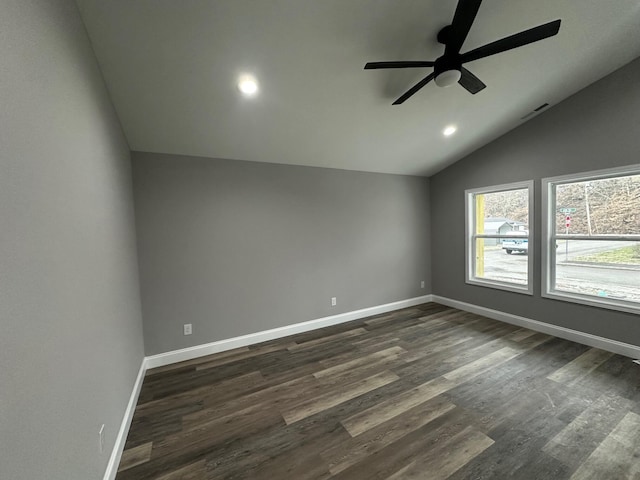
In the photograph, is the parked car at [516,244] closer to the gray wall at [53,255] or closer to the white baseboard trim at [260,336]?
the white baseboard trim at [260,336]

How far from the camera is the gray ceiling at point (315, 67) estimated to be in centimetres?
168

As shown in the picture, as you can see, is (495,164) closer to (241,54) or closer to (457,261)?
(457,261)

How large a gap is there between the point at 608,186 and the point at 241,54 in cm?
423

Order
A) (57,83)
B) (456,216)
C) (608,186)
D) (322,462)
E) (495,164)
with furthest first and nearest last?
(456,216) → (495,164) → (608,186) → (322,462) → (57,83)

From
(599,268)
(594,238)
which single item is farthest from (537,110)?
(599,268)

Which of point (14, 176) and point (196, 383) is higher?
point (14, 176)

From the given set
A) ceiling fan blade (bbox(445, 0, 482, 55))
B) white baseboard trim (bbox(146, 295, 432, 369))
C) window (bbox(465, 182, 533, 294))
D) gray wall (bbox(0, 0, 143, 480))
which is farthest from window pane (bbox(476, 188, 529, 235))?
gray wall (bbox(0, 0, 143, 480))

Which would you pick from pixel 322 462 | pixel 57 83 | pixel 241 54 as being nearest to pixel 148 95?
pixel 241 54

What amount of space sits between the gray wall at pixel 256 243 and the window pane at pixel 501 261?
1.31 metres

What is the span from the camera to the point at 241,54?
188cm

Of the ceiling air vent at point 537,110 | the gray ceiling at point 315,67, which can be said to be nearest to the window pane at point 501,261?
the ceiling air vent at point 537,110

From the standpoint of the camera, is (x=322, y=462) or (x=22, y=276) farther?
(x=322, y=462)

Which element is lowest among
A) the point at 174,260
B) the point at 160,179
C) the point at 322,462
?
the point at 322,462

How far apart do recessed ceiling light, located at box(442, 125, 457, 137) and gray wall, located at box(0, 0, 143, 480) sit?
362cm
